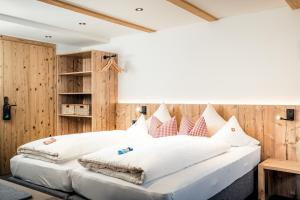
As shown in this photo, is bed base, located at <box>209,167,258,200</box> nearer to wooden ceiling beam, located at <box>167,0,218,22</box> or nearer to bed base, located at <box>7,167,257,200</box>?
bed base, located at <box>7,167,257,200</box>

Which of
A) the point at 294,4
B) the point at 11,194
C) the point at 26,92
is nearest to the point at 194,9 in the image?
the point at 294,4

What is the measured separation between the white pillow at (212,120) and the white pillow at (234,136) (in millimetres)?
147

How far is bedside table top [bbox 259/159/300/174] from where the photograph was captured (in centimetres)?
272

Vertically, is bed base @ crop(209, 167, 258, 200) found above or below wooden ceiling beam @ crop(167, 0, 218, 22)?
below

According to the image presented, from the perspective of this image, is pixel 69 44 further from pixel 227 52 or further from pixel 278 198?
pixel 278 198

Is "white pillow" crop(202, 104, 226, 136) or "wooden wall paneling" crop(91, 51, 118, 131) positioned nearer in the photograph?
"white pillow" crop(202, 104, 226, 136)

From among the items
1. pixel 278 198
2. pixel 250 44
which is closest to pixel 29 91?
pixel 250 44

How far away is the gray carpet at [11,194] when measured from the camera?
177 centimetres

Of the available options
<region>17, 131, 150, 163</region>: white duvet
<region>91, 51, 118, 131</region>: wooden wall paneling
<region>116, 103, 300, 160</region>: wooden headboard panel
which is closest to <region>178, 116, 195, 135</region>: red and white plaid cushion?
<region>116, 103, 300, 160</region>: wooden headboard panel

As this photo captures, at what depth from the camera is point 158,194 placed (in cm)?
184

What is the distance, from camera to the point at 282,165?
9.39 feet

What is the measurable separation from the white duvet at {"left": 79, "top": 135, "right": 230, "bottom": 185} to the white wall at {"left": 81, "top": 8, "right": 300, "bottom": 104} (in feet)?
3.79

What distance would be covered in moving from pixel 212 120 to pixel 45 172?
6.53ft

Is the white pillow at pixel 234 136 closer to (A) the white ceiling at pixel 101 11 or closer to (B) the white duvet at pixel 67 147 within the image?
(B) the white duvet at pixel 67 147
